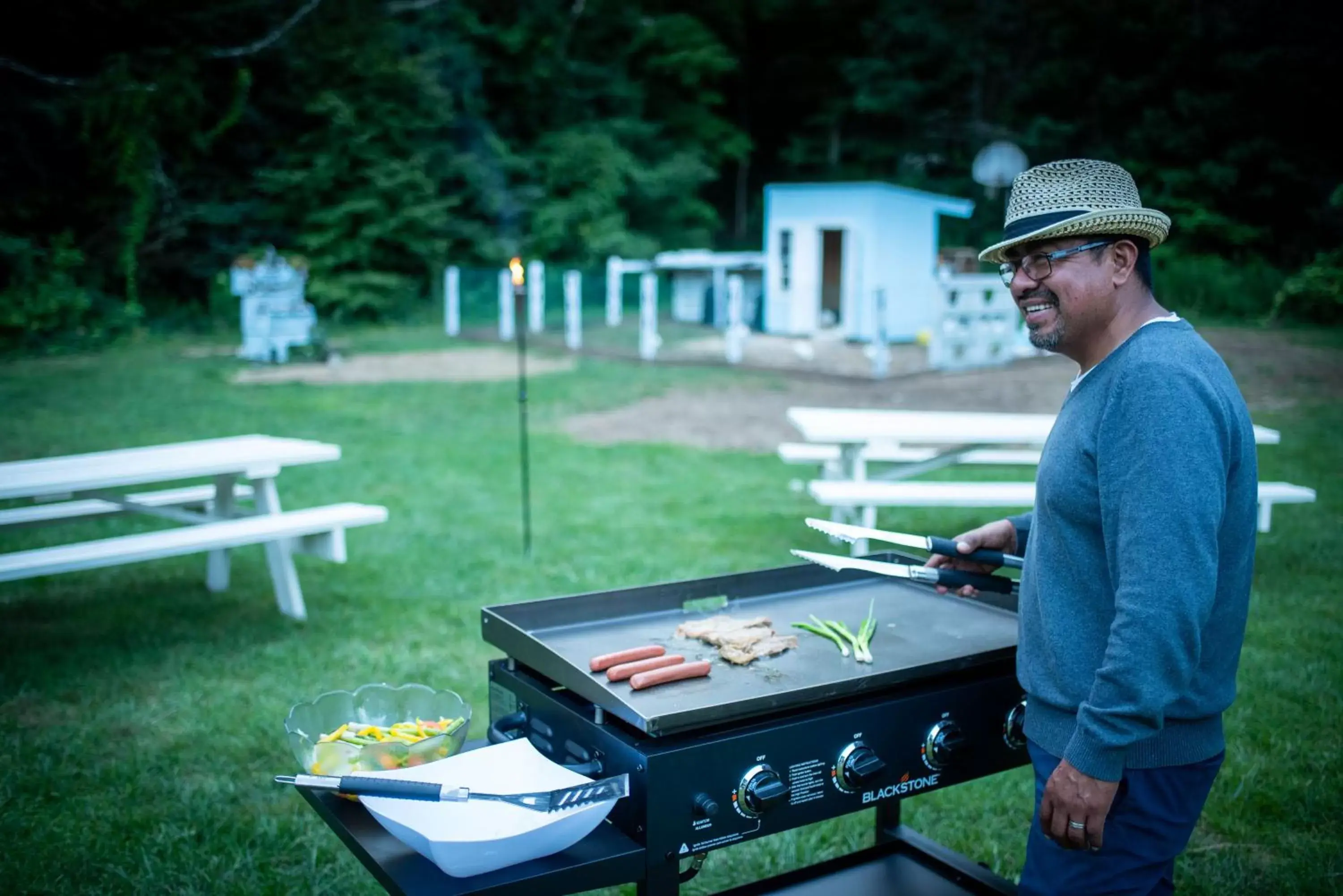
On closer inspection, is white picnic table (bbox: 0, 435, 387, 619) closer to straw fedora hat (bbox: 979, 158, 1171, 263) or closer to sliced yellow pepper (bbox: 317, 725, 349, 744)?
sliced yellow pepper (bbox: 317, 725, 349, 744)

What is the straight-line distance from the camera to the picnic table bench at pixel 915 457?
5551 mm

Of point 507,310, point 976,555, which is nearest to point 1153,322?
point 976,555

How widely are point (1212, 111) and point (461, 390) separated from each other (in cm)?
999

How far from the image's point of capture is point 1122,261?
1.86m

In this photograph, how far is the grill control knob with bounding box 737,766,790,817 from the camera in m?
1.85

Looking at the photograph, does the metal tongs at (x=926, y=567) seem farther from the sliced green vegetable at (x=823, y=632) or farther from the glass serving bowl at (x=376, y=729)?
the glass serving bowl at (x=376, y=729)

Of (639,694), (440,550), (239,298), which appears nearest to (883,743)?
(639,694)

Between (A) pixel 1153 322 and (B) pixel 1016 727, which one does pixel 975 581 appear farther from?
(A) pixel 1153 322

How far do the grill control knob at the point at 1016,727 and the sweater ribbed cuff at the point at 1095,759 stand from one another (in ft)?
1.57

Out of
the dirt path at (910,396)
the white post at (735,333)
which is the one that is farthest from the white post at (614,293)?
the dirt path at (910,396)

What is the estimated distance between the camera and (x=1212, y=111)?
14.3m

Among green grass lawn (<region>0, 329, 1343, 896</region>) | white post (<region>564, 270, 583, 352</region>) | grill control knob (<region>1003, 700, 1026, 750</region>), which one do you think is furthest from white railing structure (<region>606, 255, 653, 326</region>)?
grill control knob (<region>1003, 700, 1026, 750</region>)

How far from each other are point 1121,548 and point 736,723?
0.67 m

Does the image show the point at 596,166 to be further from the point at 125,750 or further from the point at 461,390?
the point at 125,750
